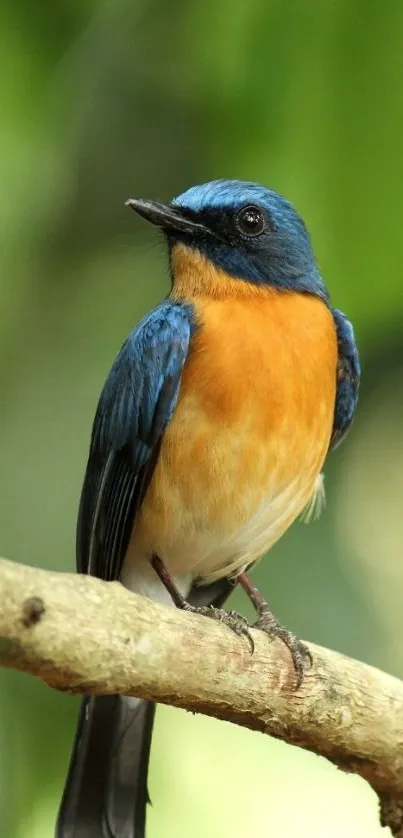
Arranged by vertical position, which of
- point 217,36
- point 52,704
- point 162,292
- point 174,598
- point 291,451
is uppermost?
point 217,36

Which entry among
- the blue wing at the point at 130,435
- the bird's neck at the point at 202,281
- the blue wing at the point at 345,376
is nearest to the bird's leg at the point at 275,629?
the blue wing at the point at 130,435

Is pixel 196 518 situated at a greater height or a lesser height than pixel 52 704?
greater

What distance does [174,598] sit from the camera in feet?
11.7

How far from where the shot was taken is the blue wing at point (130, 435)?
3.38 m

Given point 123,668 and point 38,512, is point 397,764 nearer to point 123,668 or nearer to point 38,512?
point 123,668

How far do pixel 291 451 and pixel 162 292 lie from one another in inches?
33.9

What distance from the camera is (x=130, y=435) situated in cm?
343

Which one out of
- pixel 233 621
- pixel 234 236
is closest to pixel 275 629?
pixel 233 621

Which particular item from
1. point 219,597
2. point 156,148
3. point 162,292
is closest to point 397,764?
point 219,597

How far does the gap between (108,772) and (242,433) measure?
0.99 metres

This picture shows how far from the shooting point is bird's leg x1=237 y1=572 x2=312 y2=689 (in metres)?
2.96

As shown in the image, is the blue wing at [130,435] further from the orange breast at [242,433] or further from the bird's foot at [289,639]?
the bird's foot at [289,639]

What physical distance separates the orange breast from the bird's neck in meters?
0.02

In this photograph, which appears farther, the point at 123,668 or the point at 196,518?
the point at 196,518
